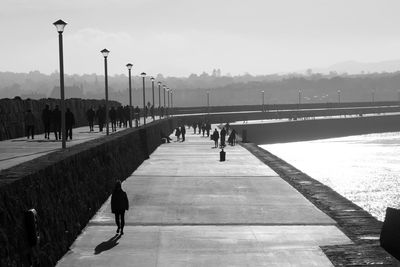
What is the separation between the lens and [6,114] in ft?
95.2

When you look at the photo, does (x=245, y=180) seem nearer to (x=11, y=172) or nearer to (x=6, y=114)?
(x=6, y=114)

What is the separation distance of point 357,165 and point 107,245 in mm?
55260

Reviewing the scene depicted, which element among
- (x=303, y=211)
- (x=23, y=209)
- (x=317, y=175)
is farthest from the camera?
(x=317, y=175)

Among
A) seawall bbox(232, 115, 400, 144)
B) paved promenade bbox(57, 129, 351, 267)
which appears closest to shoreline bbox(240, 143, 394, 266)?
paved promenade bbox(57, 129, 351, 267)

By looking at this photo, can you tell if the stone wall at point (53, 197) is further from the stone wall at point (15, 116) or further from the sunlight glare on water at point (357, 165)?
the sunlight glare on water at point (357, 165)

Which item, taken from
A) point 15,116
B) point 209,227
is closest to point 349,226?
point 209,227

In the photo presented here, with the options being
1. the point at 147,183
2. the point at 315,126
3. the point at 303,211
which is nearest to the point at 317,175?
the point at 147,183

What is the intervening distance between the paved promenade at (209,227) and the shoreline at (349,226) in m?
0.29

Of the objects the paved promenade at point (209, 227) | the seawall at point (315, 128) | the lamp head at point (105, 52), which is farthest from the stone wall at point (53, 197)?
the seawall at point (315, 128)

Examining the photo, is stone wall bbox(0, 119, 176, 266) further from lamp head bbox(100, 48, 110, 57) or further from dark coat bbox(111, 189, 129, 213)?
A: lamp head bbox(100, 48, 110, 57)

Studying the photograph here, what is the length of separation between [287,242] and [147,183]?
493 inches

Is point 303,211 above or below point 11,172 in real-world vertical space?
below

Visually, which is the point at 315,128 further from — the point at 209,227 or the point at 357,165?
the point at 209,227

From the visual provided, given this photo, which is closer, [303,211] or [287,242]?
[287,242]
